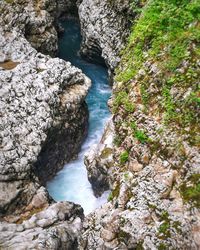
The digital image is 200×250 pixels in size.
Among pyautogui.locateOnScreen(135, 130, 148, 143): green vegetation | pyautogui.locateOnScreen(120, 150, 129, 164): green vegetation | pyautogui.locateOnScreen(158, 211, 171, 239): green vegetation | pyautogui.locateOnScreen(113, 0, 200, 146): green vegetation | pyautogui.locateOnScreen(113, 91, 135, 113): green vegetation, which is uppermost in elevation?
pyautogui.locateOnScreen(113, 0, 200, 146): green vegetation

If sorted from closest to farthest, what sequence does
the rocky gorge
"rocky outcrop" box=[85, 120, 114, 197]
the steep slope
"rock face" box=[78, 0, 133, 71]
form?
the steep slope → the rocky gorge → "rocky outcrop" box=[85, 120, 114, 197] → "rock face" box=[78, 0, 133, 71]

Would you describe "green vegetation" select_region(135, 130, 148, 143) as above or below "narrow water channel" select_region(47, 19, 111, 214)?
above

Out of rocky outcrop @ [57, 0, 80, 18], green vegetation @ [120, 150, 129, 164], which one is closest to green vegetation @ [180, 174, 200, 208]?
green vegetation @ [120, 150, 129, 164]

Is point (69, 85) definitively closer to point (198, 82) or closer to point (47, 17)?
point (47, 17)

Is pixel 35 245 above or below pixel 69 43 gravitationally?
below

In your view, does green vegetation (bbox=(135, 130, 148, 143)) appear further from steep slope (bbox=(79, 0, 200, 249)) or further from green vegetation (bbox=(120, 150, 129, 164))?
green vegetation (bbox=(120, 150, 129, 164))

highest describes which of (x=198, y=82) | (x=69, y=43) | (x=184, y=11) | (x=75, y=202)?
(x=184, y=11)

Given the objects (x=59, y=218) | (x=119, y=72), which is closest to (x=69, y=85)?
(x=119, y=72)
